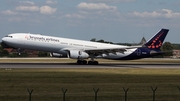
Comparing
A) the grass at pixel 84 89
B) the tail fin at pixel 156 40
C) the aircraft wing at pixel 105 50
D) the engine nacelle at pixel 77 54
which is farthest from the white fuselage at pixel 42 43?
the grass at pixel 84 89

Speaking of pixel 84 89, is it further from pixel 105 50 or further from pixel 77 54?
pixel 105 50

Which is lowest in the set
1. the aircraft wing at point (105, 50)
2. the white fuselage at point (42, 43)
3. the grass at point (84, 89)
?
the grass at point (84, 89)

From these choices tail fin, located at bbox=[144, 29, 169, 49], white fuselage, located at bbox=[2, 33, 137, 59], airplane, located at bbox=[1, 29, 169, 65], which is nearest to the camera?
white fuselage, located at bbox=[2, 33, 137, 59]

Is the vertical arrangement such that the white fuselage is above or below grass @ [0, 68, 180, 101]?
above

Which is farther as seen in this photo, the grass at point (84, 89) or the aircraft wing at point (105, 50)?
the aircraft wing at point (105, 50)

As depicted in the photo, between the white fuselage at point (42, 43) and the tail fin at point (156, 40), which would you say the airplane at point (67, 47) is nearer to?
the white fuselage at point (42, 43)

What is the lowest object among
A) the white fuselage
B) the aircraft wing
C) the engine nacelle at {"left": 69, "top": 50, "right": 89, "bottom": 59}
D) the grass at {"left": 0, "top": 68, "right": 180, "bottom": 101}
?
the grass at {"left": 0, "top": 68, "right": 180, "bottom": 101}

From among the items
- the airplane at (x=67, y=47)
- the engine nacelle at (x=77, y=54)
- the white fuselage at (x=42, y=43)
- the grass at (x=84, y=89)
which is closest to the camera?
the grass at (x=84, y=89)

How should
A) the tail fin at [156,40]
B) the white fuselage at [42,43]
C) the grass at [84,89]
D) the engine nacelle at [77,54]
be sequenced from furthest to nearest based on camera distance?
the tail fin at [156,40] → the white fuselage at [42,43] → the engine nacelle at [77,54] → the grass at [84,89]

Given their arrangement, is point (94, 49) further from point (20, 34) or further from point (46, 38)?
point (20, 34)

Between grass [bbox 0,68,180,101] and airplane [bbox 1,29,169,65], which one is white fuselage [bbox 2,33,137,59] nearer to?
airplane [bbox 1,29,169,65]

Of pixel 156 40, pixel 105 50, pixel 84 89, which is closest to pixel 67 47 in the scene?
pixel 105 50

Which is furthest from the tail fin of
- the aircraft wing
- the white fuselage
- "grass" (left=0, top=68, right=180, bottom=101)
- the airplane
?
"grass" (left=0, top=68, right=180, bottom=101)

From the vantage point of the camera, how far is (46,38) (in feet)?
226
